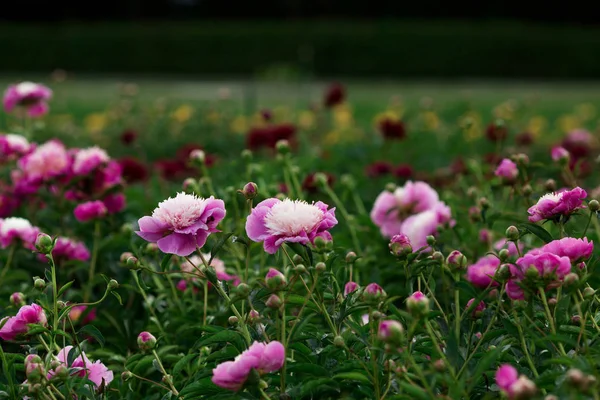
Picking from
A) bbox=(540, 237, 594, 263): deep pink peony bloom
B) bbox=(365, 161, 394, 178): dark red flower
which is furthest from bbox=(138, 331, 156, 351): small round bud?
bbox=(365, 161, 394, 178): dark red flower

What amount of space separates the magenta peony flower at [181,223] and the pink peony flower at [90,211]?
0.76 metres

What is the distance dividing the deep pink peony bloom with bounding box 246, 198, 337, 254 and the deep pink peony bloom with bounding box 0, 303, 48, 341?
0.29 m

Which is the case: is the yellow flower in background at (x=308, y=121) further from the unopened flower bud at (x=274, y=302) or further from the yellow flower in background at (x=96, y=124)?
the unopened flower bud at (x=274, y=302)

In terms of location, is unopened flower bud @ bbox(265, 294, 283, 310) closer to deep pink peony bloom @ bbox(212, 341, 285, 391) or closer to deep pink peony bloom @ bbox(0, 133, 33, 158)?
deep pink peony bloom @ bbox(212, 341, 285, 391)

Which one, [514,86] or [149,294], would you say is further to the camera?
[514,86]

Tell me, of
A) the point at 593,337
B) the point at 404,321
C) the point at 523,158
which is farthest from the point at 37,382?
the point at 523,158

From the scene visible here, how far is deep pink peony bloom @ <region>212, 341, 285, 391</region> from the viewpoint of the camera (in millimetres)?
869

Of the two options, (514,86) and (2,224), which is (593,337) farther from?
(514,86)

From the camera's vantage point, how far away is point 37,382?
96cm

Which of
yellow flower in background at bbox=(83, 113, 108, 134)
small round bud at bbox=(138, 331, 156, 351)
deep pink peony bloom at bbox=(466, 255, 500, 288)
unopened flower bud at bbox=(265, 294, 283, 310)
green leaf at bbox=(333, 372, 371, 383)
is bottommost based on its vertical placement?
yellow flower in background at bbox=(83, 113, 108, 134)

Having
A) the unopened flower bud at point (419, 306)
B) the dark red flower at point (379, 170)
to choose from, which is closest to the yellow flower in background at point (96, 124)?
the dark red flower at point (379, 170)

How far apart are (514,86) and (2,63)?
773 centimetres

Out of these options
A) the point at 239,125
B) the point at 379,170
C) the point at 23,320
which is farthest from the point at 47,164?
the point at 239,125

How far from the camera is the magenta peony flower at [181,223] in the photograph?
1.01 meters
